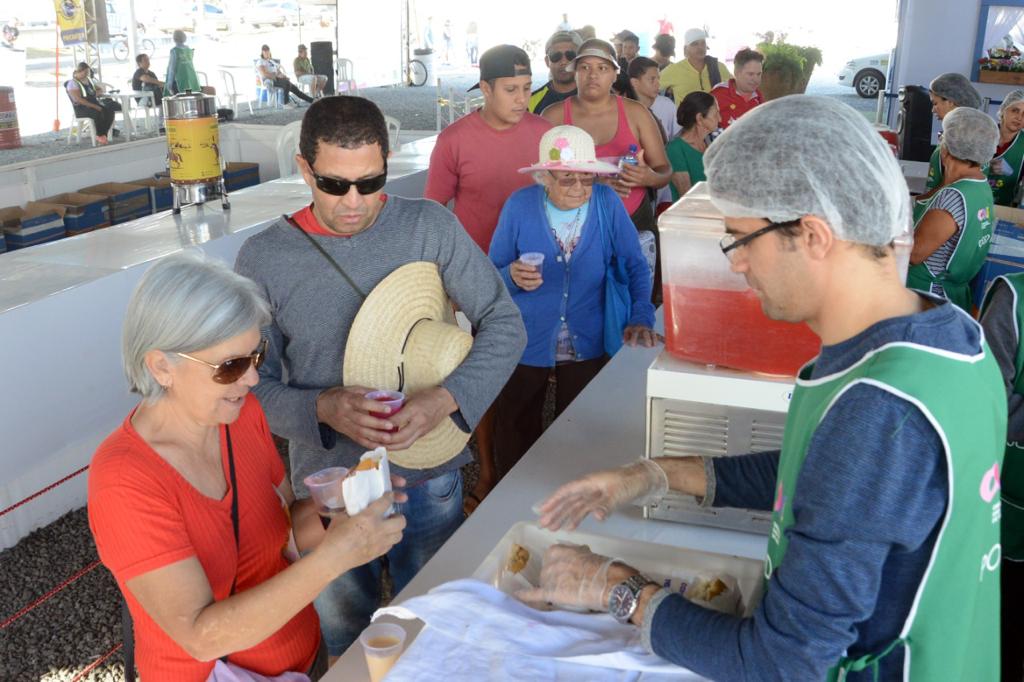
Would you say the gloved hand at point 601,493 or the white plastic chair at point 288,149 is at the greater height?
the white plastic chair at point 288,149

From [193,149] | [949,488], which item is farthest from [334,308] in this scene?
[193,149]

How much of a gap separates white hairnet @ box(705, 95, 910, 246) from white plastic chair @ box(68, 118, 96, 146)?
41.7 ft

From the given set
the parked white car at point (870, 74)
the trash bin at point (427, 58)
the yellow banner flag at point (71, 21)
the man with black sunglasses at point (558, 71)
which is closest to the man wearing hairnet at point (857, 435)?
the man with black sunglasses at point (558, 71)

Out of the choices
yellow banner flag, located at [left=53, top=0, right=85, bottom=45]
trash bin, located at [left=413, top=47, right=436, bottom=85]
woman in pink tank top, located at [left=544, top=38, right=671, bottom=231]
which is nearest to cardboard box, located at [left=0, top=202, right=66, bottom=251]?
woman in pink tank top, located at [left=544, top=38, right=671, bottom=231]

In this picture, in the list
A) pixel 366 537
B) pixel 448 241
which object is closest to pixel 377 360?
pixel 448 241

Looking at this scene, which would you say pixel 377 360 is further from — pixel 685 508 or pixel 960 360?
pixel 960 360

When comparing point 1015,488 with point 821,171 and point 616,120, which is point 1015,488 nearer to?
point 821,171

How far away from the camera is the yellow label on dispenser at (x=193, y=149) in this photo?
407 cm

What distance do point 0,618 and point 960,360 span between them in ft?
10.9

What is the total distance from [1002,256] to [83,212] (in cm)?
553

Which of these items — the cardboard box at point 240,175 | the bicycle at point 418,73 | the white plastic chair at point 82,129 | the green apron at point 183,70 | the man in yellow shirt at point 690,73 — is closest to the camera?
the cardboard box at point 240,175

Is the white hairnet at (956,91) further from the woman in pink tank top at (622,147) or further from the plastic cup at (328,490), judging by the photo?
the plastic cup at (328,490)

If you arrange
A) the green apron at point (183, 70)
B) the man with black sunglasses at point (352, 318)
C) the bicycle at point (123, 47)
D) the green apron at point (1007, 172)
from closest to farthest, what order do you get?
the man with black sunglasses at point (352, 318)
the green apron at point (1007, 172)
the green apron at point (183, 70)
the bicycle at point (123, 47)

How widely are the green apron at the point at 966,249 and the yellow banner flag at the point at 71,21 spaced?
1292 cm
